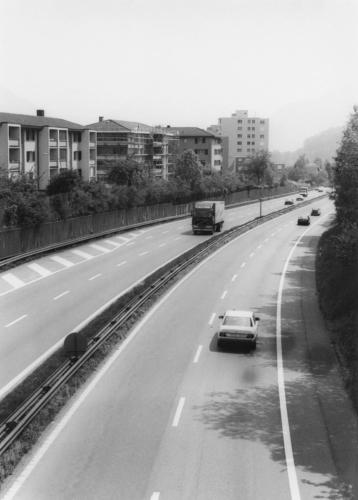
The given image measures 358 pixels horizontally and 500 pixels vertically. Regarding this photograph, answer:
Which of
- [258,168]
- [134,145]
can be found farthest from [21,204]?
[258,168]

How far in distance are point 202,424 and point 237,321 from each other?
30.8 ft

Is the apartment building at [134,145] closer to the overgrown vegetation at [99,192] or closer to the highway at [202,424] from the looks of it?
the overgrown vegetation at [99,192]

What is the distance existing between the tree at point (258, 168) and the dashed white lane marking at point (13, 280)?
428 ft

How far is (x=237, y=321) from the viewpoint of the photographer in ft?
92.2

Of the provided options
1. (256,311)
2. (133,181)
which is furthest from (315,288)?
(133,181)

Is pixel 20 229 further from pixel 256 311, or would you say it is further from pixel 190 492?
pixel 190 492

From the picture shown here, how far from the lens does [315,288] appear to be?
139 feet

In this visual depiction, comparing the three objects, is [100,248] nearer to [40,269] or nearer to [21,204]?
[21,204]

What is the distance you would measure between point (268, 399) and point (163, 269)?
77.6 ft

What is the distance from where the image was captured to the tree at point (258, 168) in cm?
16725

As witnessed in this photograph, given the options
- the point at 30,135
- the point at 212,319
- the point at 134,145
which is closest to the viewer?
the point at 212,319

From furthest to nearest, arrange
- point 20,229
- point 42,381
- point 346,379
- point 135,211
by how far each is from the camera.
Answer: point 135,211 < point 20,229 < point 346,379 < point 42,381

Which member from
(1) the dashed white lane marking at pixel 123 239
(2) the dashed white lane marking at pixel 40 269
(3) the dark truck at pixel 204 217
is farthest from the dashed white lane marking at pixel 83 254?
(3) the dark truck at pixel 204 217

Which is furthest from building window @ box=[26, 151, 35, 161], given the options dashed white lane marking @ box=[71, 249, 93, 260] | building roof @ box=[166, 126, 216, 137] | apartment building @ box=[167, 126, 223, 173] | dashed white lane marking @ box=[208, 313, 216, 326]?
apartment building @ box=[167, 126, 223, 173]
